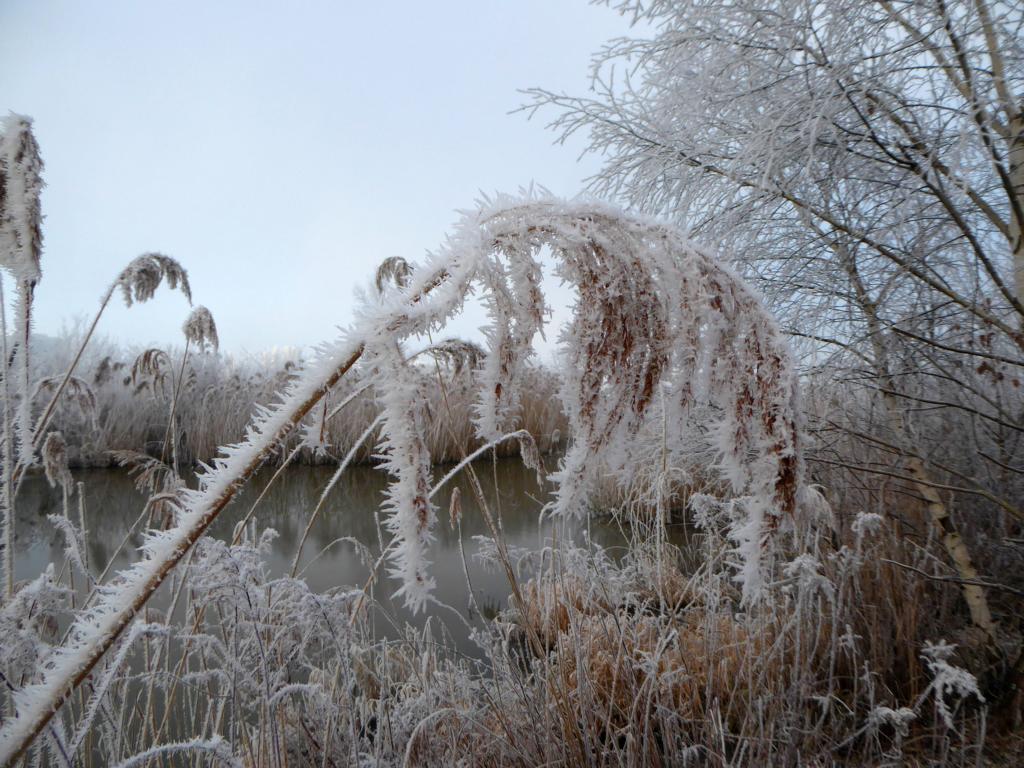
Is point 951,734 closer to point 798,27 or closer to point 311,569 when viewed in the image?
point 798,27

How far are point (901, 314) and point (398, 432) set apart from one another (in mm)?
2808

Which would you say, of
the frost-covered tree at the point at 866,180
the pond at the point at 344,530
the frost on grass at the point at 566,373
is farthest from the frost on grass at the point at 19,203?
the pond at the point at 344,530

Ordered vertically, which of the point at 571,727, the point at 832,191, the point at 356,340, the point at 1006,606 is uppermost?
the point at 832,191

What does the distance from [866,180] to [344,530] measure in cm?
556

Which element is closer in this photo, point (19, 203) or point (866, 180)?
point (19, 203)

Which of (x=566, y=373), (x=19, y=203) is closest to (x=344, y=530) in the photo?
(x=19, y=203)

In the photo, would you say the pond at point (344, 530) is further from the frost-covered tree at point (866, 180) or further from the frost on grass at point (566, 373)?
the frost on grass at point (566, 373)

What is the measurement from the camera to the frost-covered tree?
1.94m

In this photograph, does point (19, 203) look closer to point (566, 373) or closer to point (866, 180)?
point (566, 373)

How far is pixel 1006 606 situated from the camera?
2.46m

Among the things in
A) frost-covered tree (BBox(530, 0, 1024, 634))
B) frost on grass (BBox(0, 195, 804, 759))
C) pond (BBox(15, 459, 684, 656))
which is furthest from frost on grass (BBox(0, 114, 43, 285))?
pond (BBox(15, 459, 684, 656))

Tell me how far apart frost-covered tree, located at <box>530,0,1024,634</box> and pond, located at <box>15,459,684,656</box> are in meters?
1.91

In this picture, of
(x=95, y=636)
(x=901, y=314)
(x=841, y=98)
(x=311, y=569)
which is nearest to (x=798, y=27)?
(x=841, y=98)

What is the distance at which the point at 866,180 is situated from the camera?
2.19 m
